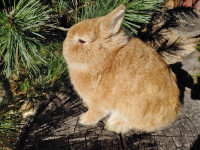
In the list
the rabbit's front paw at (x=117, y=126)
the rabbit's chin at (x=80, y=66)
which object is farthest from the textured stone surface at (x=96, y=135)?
the rabbit's chin at (x=80, y=66)

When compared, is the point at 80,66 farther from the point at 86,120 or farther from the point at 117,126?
the point at 117,126

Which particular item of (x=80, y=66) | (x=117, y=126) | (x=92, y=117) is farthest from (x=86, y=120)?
(x=80, y=66)

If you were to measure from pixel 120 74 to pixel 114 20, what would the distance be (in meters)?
0.33

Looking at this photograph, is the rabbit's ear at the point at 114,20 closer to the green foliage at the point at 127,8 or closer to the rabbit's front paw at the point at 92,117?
the green foliage at the point at 127,8

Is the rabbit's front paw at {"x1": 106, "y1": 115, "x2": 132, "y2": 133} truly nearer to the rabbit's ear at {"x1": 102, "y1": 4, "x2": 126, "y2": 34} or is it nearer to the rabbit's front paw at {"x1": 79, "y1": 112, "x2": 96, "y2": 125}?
the rabbit's front paw at {"x1": 79, "y1": 112, "x2": 96, "y2": 125}

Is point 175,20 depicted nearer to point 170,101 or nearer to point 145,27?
point 145,27

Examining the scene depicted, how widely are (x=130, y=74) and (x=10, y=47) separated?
787 mm

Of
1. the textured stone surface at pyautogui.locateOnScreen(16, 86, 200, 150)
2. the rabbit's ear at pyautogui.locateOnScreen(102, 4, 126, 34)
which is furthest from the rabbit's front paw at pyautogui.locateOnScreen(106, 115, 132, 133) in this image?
the rabbit's ear at pyautogui.locateOnScreen(102, 4, 126, 34)

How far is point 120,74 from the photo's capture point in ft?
4.18

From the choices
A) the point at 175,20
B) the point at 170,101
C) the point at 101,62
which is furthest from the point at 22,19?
the point at 175,20

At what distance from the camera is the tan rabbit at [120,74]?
1.25 meters

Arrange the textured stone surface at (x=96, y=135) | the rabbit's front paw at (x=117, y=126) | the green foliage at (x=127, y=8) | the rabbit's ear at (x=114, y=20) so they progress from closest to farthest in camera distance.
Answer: the rabbit's ear at (x=114, y=20), the textured stone surface at (x=96, y=135), the rabbit's front paw at (x=117, y=126), the green foliage at (x=127, y=8)

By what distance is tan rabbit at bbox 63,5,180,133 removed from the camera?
125 centimetres

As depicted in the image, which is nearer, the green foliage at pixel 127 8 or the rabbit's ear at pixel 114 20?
the rabbit's ear at pixel 114 20
